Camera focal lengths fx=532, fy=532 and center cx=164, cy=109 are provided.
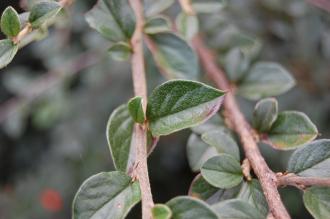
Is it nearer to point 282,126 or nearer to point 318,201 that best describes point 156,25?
point 282,126

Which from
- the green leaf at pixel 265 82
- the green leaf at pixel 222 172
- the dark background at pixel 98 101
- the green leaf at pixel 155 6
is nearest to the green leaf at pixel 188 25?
the green leaf at pixel 155 6

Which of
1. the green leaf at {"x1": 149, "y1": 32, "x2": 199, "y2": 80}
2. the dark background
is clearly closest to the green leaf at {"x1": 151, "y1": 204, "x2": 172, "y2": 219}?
the green leaf at {"x1": 149, "y1": 32, "x2": 199, "y2": 80}

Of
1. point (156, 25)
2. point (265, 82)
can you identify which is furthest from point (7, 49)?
point (265, 82)

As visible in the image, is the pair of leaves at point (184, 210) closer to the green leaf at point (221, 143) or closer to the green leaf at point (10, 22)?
the green leaf at point (221, 143)

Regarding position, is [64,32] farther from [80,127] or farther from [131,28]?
[131,28]

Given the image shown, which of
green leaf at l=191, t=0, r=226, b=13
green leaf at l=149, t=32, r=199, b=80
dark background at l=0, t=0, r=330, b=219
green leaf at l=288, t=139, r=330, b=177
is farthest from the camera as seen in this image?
dark background at l=0, t=0, r=330, b=219

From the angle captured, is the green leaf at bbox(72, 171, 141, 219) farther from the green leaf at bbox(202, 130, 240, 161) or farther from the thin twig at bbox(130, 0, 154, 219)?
the green leaf at bbox(202, 130, 240, 161)
